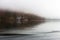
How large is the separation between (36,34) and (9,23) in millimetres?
364

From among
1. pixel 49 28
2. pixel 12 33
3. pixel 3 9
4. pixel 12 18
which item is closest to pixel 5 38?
pixel 12 33

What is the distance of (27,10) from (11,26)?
286 mm

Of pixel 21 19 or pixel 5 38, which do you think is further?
pixel 21 19

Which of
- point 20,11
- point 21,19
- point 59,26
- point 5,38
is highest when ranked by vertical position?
point 20,11

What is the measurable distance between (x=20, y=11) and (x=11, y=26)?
0.22 m

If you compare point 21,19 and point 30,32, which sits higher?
point 21,19

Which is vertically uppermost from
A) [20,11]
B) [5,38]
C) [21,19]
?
[20,11]

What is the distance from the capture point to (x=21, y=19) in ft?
4.41

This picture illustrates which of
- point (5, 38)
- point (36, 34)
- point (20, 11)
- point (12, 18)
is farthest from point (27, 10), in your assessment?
point (5, 38)

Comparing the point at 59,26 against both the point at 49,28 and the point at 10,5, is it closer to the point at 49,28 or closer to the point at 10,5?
the point at 49,28

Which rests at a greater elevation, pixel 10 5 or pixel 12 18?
pixel 10 5

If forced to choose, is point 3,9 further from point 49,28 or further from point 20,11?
Answer: point 49,28

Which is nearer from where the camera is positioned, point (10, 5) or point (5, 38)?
point (5, 38)

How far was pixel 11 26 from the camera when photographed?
135 centimetres
